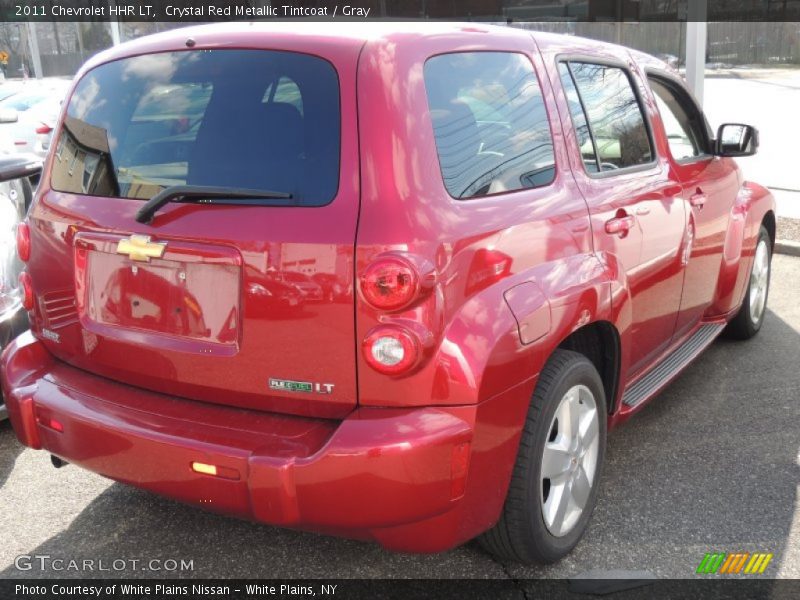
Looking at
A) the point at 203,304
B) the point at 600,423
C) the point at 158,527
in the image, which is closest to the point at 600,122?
the point at 600,423

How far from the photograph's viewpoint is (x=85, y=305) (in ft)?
8.84

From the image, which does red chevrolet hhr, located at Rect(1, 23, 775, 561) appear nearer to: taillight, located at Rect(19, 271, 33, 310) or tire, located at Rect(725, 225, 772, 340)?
taillight, located at Rect(19, 271, 33, 310)

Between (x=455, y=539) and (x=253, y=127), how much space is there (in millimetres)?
1333

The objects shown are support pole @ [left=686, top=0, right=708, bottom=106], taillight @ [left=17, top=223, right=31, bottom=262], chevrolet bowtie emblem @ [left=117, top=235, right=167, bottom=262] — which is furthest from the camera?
support pole @ [left=686, top=0, right=708, bottom=106]

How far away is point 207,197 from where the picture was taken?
240 centimetres

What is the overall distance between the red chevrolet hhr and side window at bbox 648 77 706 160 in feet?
3.54

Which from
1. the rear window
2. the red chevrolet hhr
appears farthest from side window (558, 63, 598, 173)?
the rear window

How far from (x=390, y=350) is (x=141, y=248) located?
84 cm

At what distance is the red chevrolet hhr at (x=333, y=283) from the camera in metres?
2.23

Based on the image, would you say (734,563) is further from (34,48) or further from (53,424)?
(34,48)

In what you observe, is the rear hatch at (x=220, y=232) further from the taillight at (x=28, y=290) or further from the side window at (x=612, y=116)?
the side window at (x=612, y=116)

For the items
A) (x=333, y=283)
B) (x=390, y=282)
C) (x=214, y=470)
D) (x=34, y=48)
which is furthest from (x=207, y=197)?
(x=34, y=48)

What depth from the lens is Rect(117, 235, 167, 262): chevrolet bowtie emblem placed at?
8.00ft

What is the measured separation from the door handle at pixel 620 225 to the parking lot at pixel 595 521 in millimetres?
1082
